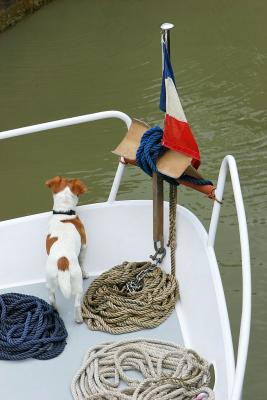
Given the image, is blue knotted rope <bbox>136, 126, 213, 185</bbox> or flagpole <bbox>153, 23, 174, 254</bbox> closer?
blue knotted rope <bbox>136, 126, 213, 185</bbox>

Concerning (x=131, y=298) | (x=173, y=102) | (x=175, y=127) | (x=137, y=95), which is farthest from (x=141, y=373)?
(x=137, y=95)

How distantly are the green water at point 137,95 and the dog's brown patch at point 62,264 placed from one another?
3.52ft

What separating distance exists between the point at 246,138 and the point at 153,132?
8.59ft

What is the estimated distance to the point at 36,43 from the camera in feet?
25.1

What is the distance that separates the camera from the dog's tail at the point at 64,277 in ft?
8.60

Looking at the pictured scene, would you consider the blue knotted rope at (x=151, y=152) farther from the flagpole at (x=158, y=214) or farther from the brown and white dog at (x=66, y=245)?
the brown and white dog at (x=66, y=245)

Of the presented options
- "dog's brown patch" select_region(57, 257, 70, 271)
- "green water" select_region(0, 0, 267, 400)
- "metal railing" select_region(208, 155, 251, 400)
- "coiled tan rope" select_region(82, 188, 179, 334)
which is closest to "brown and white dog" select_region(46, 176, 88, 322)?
"dog's brown patch" select_region(57, 257, 70, 271)

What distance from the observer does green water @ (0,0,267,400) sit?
168 inches

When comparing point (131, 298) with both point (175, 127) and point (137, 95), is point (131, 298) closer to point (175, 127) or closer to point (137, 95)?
point (175, 127)

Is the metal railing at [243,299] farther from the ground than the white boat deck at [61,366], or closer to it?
farther from the ground

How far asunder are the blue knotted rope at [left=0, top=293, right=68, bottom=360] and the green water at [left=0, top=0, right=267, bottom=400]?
970 mm

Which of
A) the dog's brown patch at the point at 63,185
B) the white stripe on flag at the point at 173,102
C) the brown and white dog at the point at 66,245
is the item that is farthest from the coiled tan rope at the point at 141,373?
the white stripe on flag at the point at 173,102

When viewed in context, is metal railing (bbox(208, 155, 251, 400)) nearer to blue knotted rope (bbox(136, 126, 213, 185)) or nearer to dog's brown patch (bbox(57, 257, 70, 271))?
blue knotted rope (bbox(136, 126, 213, 185))

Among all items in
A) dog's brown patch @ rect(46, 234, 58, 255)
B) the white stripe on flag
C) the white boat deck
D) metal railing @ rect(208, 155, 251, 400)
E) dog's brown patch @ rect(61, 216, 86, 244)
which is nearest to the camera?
metal railing @ rect(208, 155, 251, 400)
